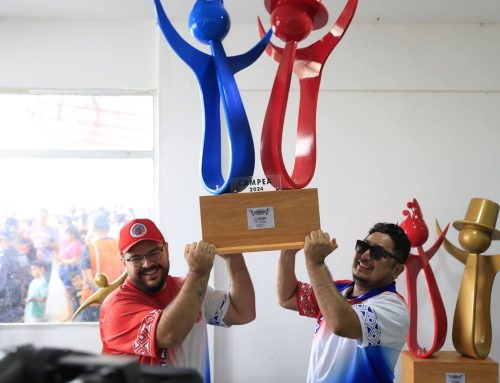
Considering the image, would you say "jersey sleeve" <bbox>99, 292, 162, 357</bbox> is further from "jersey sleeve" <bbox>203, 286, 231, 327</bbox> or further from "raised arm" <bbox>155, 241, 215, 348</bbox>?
"jersey sleeve" <bbox>203, 286, 231, 327</bbox>

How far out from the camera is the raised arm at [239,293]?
1.82 m

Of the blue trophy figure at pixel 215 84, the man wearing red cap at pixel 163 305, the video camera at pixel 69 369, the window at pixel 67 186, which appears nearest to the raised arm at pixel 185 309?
the man wearing red cap at pixel 163 305

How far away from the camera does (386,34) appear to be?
3203mm

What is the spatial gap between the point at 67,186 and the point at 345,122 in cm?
170

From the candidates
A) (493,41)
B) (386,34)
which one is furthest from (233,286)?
(493,41)

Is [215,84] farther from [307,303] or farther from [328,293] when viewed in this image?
[307,303]

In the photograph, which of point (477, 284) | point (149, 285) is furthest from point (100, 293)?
point (477, 284)

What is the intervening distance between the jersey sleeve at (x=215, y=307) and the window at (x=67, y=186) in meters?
1.44

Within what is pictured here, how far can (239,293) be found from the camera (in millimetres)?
1853

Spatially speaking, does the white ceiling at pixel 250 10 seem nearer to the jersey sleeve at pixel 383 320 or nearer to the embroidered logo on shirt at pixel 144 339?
the jersey sleeve at pixel 383 320

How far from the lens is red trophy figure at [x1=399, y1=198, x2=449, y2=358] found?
2.64 meters

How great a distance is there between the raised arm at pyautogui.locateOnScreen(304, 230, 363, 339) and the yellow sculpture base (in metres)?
1.20

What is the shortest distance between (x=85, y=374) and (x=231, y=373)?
2628 mm

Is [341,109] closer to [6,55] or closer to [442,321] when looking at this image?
[442,321]
